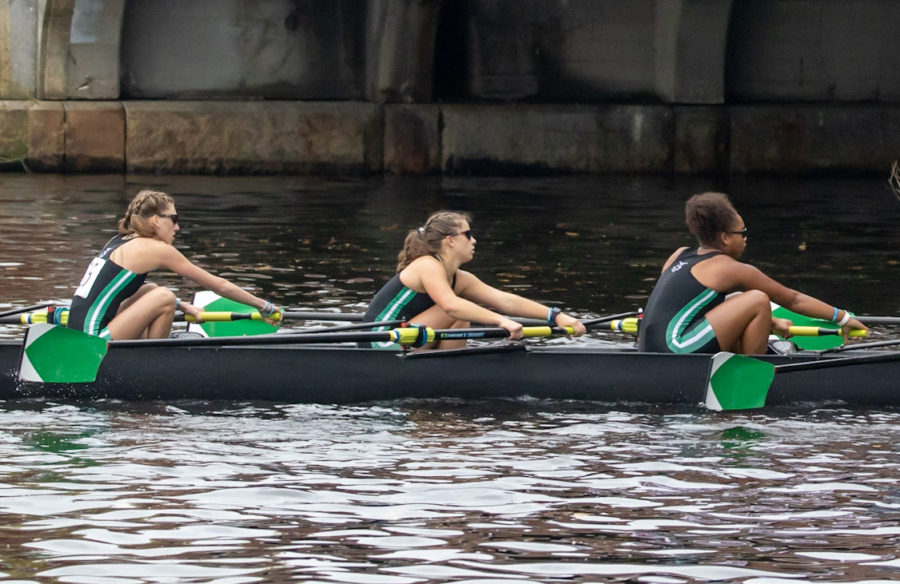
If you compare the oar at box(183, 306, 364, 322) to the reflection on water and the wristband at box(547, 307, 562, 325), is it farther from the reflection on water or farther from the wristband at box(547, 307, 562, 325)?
the wristband at box(547, 307, 562, 325)

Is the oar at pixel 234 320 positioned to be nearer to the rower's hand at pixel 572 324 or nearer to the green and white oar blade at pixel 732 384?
the rower's hand at pixel 572 324

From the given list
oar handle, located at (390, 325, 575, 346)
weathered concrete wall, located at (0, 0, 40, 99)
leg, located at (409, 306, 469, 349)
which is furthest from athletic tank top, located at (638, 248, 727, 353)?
weathered concrete wall, located at (0, 0, 40, 99)

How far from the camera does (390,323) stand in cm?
980

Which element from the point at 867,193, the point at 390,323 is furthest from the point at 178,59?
the point at 390,323

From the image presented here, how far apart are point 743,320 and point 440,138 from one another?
596 inches

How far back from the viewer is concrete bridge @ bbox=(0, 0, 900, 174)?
77.0ft

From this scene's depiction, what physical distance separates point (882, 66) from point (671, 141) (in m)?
3.68

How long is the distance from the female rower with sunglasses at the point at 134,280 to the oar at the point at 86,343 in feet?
0.88

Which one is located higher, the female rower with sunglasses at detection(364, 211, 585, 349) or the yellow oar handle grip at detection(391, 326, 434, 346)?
the female rower with sunglasses at detection(364, 211, 585, 349)

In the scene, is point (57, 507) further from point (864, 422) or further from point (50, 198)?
point (50, 198)

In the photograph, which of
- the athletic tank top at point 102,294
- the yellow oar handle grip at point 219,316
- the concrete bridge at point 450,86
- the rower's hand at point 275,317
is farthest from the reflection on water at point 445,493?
the concrete bridge at point 450,86

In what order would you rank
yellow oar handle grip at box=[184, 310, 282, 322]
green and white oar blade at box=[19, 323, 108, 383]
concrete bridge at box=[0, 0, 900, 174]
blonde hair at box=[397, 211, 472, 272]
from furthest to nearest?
concrete bridge at box=[0, 0, 900, 174], yellow oar handle grip at box=[184, 310, 282, 322], blonde hair at box=[397, 211, 472, 272], green and white oar blade at box=[19, 323, 108, 383]

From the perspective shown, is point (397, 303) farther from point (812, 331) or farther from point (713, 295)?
point (812, 331)

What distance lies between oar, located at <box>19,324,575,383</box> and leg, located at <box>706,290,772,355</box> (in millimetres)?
1488
